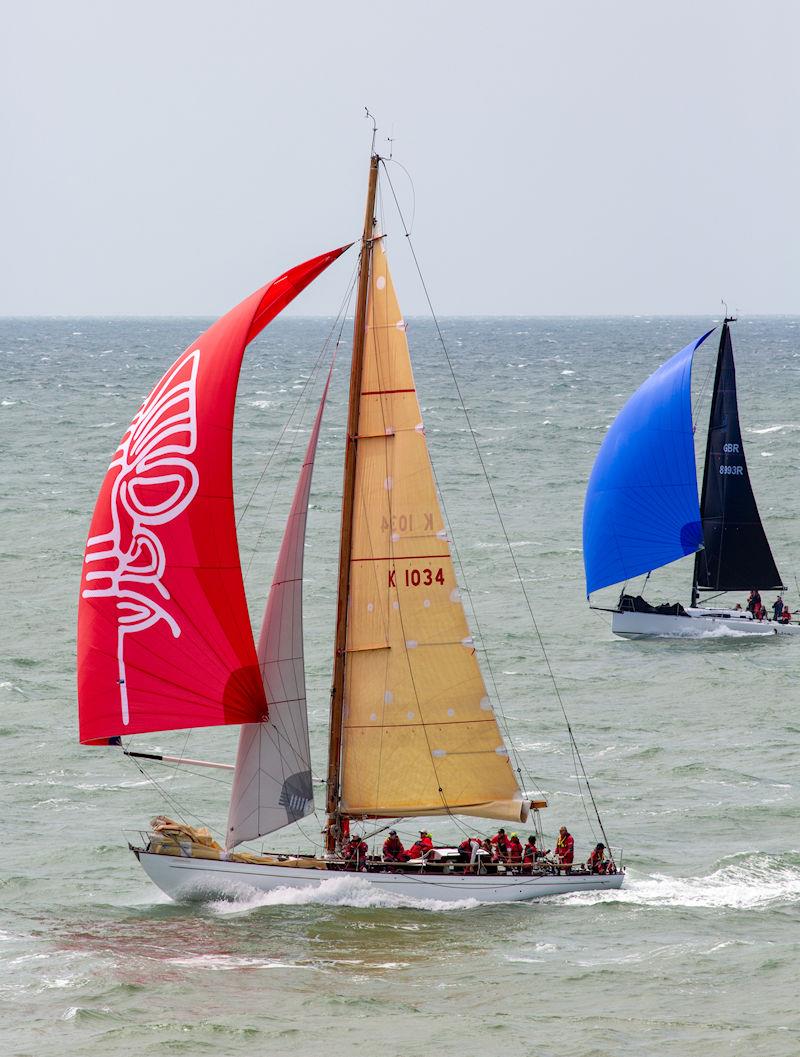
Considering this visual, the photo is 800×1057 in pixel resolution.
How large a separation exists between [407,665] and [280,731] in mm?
2230

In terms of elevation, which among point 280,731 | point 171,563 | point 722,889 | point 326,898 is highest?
point 171,563

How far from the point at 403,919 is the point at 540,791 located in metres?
8.65

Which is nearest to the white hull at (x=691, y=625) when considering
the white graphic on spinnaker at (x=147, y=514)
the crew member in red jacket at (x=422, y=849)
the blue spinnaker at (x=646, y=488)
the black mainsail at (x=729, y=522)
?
the black mainsail at (x=729, y=522)

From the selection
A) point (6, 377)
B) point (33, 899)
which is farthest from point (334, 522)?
point (6, 377)

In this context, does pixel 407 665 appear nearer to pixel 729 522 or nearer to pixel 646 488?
pixel 646 488

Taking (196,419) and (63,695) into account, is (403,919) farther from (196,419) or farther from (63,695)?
(63,695)

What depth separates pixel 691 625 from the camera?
163ft

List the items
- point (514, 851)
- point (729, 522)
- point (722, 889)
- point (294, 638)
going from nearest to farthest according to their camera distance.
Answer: point (294, 638) → point (514, 851) → point (722, 889) → point (729, 522)

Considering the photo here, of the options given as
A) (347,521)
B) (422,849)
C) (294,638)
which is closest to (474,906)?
(422,849)

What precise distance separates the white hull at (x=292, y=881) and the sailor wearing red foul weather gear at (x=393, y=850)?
0.37 meters

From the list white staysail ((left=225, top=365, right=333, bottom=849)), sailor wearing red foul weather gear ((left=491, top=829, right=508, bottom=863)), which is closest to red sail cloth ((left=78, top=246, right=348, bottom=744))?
white staysail ((left=225, top=365, right=333, bottom=849))

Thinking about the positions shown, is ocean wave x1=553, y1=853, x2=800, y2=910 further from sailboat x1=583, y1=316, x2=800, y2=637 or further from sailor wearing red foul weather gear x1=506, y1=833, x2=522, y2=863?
sailboat x1=583, y1=316, x2=800, y2=637

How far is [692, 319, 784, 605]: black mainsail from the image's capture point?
50.6 meters

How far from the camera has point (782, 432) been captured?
308 ft
